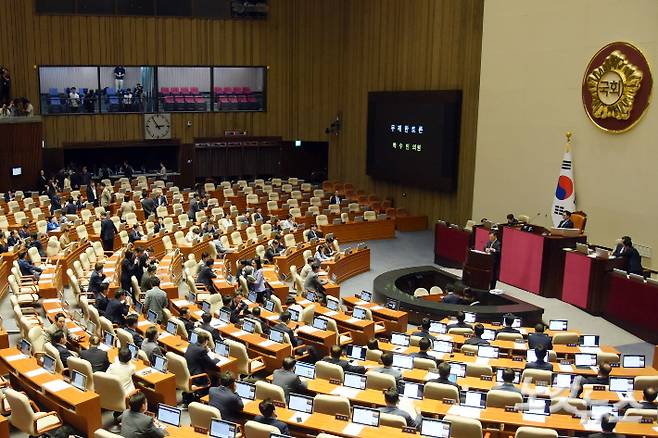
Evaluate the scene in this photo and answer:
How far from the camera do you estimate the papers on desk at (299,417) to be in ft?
26.0

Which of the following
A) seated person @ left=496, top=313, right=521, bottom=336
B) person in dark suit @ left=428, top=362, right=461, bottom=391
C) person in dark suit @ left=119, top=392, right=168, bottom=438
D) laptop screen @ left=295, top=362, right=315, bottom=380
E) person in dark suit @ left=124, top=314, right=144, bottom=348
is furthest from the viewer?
seated person @ left=496, top=313, right=521, bottom=336

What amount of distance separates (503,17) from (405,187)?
8.16m

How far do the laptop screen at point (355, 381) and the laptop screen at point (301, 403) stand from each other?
3.55 feet

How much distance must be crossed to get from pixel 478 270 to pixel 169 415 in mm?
9745

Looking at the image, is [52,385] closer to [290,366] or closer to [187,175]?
[290,366]

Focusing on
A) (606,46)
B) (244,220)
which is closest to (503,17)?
(606,46)

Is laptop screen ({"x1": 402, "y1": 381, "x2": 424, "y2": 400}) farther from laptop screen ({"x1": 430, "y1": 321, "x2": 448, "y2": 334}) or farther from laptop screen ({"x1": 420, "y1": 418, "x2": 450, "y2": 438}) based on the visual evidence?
laptop screen ({"x1": 430, "y1": 321, "x2": 448, "y2": 334})

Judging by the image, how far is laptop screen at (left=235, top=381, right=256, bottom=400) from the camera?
Result: 8570 millimetres

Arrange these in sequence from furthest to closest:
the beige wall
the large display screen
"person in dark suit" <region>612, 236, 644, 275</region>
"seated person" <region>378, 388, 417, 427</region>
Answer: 1. the large display screen
2. the beige wall
3. "person in dark suit" <region>612, 236, 644, 275</region>
4. "seated person" <region>378, 388, 417, 427</region>

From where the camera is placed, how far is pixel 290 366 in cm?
893

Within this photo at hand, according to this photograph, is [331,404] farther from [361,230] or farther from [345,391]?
[361,230]

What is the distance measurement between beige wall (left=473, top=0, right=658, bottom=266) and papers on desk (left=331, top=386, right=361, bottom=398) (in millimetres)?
10037

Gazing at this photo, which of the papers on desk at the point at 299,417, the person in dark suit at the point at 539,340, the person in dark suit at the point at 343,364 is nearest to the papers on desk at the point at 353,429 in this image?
the papers on desk at the point at 299,417

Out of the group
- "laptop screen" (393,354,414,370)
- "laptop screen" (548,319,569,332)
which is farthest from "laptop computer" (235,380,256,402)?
"laptop screen" (548,319,569,332)
